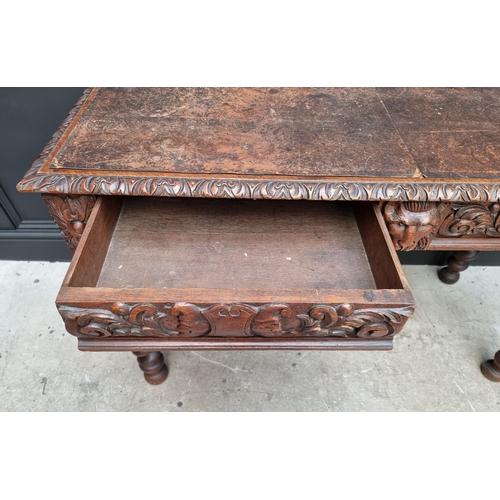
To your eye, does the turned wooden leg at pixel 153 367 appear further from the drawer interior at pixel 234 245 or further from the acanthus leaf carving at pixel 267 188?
the acanthus leaf carving at pixel 267 188

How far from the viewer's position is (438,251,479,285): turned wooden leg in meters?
1.25

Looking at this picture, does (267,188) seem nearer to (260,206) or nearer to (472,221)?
(260,206)

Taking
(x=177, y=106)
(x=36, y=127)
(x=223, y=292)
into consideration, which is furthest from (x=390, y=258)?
(x=36, y=127)

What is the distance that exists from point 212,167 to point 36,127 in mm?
692

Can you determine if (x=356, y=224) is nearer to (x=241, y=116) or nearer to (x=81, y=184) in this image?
(x=241, y=116)

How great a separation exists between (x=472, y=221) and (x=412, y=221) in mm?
137

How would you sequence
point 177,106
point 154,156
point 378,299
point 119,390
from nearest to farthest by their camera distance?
point 378,299
point 154,156
point 177,106
point 119,390

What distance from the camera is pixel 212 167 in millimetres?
691

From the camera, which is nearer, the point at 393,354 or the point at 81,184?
the point at 81,184

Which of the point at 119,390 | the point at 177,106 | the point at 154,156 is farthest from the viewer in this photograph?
the point at 119,390

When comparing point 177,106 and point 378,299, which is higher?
point 177,106

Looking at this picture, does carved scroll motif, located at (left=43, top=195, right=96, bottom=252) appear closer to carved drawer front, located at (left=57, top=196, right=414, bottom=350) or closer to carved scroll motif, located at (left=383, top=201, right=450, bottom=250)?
carved drawer front, located at (left=57, top=196, right=414, bottom=350)

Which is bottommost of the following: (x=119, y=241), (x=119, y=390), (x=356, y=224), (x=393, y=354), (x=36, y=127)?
(x=393, y=354)

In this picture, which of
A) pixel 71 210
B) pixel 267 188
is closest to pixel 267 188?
pixel 267 188
